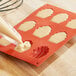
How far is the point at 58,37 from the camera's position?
59 centimetres

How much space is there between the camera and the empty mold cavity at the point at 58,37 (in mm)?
582

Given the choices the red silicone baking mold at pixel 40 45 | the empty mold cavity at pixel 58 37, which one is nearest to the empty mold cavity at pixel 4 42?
the red silicone baking mold at pixel 40 45

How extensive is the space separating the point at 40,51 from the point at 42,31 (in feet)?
0.32

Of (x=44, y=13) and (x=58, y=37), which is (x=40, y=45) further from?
(x=44, y=13)

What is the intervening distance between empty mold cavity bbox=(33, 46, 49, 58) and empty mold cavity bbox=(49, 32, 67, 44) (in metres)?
0.04

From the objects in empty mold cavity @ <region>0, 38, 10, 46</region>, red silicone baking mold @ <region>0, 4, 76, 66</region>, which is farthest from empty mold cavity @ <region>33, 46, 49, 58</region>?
empty mold cavity @ <region>0, 38, 10, 46</region>

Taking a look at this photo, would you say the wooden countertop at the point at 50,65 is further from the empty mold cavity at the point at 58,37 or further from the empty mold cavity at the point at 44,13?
the empty mold cavity at the point at 44,13

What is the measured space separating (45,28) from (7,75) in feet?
0.73

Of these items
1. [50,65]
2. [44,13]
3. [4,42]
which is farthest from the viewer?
[44,13]

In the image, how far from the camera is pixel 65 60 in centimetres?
53

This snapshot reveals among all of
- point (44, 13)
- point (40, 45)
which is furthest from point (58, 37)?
point (44, 13)

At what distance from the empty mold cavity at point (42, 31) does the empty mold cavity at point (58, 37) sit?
0.11ft

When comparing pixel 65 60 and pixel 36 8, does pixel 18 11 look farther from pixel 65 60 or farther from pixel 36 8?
pixel 65 60

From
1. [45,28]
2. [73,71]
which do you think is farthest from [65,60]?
[45,28]
